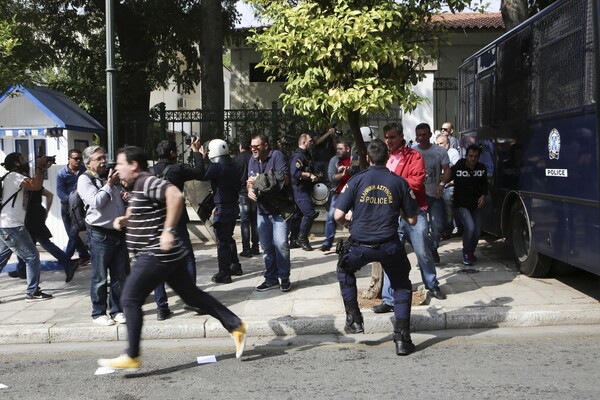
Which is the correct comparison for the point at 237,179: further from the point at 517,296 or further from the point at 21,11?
the point at 21,11

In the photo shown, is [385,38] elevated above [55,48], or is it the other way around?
[55,48]

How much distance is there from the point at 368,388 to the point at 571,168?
3248 mm

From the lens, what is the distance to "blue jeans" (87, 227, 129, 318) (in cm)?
634

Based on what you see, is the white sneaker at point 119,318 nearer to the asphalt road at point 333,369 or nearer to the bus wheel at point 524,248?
the asphalt road at point 333,369

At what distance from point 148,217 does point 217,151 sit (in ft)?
9.76

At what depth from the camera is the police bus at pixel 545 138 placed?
6.13 meters

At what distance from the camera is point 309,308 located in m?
6.85

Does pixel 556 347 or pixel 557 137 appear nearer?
pixel 556 347

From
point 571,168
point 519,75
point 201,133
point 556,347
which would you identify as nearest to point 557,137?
point 571,168

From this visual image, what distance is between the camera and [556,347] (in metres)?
5.59

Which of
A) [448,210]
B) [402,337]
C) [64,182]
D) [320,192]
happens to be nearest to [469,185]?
[448,210]

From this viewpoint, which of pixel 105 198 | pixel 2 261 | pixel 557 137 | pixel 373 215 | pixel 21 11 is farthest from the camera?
pixel 21 11

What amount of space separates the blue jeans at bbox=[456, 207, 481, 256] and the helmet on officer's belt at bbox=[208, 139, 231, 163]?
320 cm

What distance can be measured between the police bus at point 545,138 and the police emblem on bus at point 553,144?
0.03 feet
